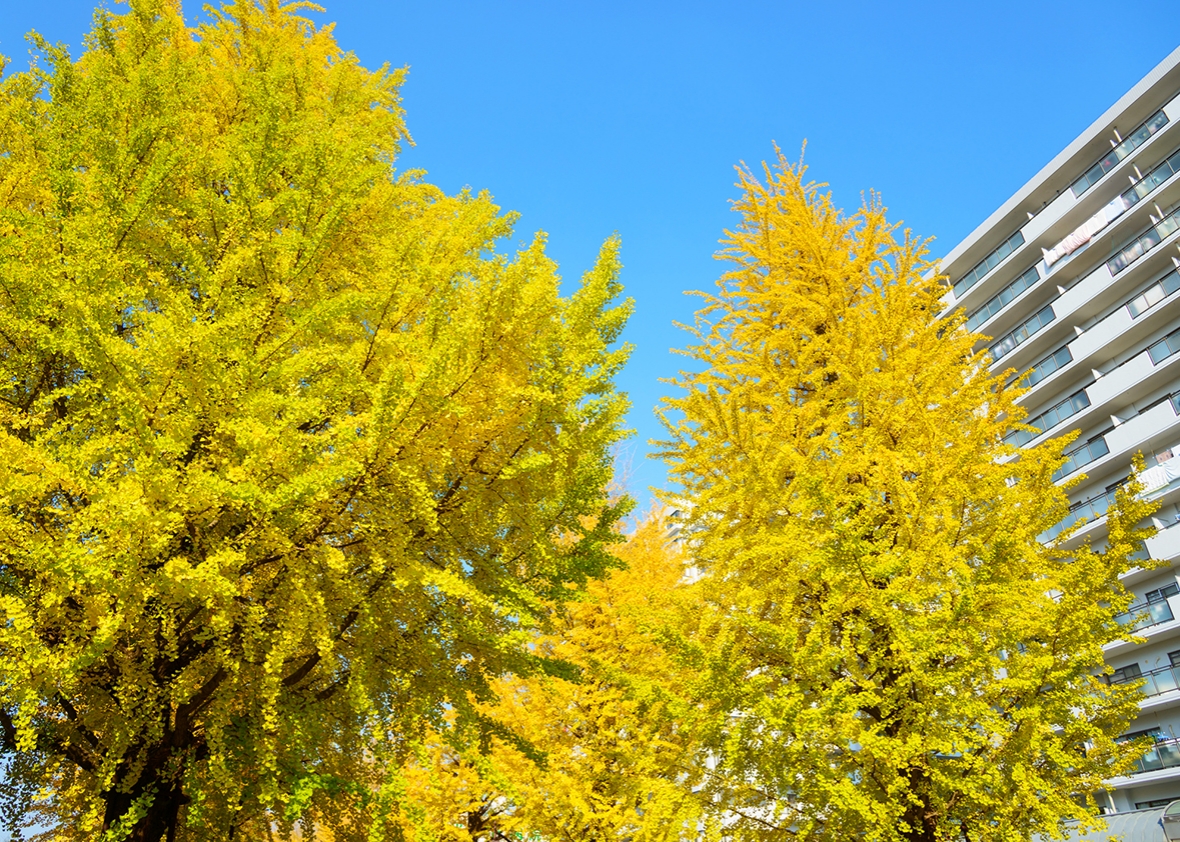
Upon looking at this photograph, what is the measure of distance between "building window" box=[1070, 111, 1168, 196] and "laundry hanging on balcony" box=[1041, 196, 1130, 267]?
114 centimetres

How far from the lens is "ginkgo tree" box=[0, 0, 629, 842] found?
3775 millimetres

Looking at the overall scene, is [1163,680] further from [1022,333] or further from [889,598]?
[889,598]

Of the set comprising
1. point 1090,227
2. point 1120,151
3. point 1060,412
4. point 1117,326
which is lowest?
point 1060,412

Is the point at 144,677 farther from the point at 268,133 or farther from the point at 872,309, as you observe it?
the point at 872,309

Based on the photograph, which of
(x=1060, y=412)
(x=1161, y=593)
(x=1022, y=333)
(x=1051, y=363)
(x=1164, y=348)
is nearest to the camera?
(x=1161, y=593)

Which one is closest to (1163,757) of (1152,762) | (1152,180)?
(1152,762)

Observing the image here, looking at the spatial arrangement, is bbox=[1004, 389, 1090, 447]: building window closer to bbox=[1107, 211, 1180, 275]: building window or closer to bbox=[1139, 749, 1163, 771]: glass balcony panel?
bbox=[1107, 211, 1180, 275]: building window

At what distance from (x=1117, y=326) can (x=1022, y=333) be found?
391 centimetres

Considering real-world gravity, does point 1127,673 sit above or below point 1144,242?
below

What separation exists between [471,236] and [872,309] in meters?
5.39

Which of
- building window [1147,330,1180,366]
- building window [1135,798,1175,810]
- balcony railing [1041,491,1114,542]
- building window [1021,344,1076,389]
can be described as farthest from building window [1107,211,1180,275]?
building window [1135,798,1175,810]

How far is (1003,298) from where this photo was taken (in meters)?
27.8

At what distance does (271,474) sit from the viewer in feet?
12.7

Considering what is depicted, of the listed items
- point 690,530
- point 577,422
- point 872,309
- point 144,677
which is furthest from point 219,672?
point 872,309
